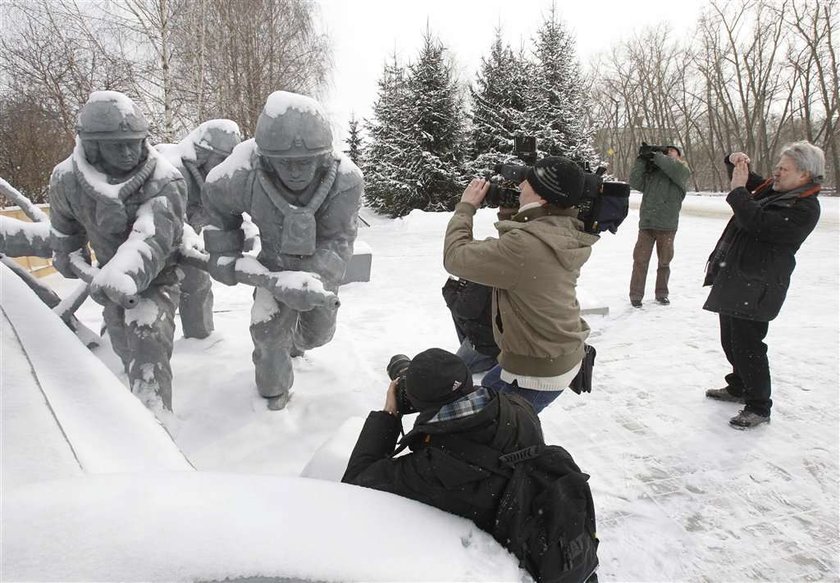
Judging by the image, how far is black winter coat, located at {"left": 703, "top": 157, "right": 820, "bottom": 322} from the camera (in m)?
3.01

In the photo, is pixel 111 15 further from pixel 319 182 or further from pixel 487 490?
pixel 487 490

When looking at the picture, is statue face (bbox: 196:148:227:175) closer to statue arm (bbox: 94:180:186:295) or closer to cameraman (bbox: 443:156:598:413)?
statue arm (bbox: 94:180:186:295)

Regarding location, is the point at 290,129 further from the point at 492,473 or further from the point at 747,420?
the point at 747,420

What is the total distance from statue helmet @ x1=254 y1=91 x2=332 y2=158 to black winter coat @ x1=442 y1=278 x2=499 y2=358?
3.75ft

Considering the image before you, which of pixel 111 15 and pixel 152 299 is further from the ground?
pixel 111 15

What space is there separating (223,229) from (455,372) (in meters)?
2.38

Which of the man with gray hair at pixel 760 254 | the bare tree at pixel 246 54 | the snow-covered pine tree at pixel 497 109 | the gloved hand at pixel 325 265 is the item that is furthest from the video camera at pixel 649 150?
the snow-covered pine tree at pixel 497 109

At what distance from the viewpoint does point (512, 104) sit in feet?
57.6

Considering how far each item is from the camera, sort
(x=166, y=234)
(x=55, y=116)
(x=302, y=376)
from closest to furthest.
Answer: (x=166, y=234), (x=302, y=376), (x=55, y=116)

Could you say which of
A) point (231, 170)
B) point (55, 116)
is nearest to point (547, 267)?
point (231, 170)

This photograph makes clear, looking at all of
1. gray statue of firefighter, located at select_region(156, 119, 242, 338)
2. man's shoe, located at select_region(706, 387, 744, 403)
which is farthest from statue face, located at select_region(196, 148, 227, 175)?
man's shoe, located at select_region(706, 387, 744, 403)

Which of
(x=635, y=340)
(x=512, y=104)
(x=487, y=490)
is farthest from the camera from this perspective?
(x=512, y=104)

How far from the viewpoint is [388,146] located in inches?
696

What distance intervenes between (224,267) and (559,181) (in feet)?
7.35
